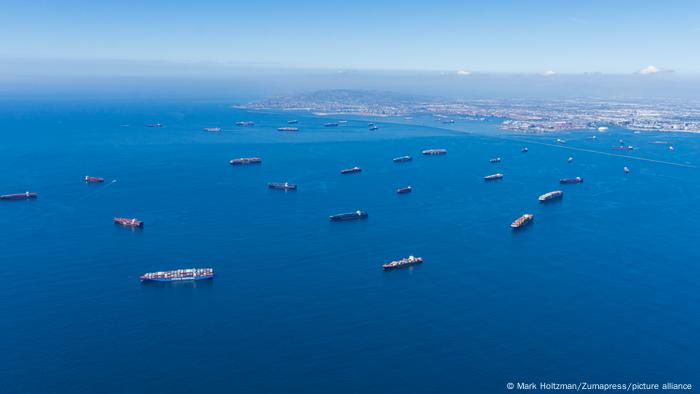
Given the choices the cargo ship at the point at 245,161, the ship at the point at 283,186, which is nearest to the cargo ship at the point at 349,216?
the ship at the point at 283,186

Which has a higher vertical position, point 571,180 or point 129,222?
point 571,180

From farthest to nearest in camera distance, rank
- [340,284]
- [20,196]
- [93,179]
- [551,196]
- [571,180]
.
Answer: [571,180] → [93,179] → [551,196] → [20,196] → [340,284]

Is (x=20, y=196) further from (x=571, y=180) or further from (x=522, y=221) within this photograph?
(x=571, y=180)

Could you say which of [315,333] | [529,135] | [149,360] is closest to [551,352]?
[315,333]

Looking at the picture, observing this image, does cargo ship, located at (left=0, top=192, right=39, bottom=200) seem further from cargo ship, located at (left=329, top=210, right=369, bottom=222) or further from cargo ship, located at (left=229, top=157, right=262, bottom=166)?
cargo ship, located at (left=329, top=210, right=369, bottom=222)

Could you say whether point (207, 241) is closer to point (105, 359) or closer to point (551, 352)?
point (105, 359)

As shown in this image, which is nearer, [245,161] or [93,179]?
[93,179]

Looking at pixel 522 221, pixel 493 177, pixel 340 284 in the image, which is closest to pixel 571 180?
pixel 493 177

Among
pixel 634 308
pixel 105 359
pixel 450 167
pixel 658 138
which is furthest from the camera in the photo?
pixel 658 138
